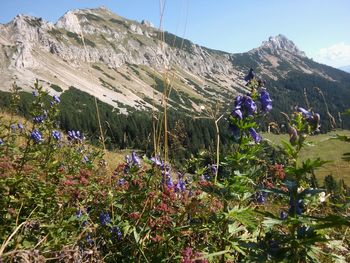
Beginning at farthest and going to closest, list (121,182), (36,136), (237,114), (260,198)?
(36,136) → (260,198) → (121,182) → (237,114)

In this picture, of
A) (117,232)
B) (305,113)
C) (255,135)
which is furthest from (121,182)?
(305,113)

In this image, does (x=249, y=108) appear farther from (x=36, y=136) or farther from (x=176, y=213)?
(x=36, y=136)

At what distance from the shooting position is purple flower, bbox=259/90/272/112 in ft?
12.1

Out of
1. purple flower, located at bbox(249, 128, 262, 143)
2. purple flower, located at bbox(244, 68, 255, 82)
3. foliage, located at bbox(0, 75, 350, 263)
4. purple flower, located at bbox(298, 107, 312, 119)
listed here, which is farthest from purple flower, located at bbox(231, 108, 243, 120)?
purple flower, located at bbox(298, 107, 312, 119)

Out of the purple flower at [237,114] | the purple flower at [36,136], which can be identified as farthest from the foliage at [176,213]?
the purple flower at [36,136]

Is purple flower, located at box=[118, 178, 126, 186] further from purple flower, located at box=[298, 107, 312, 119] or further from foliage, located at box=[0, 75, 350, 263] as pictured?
purple flower, located at box=[298, 107, 312, 119]

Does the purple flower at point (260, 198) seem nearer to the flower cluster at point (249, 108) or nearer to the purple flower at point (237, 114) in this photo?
the flower cluster at point (249, 108)

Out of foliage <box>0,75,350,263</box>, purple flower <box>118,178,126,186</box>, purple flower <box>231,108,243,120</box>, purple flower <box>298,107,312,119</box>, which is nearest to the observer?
foliage <box>0,75,350,263</box>

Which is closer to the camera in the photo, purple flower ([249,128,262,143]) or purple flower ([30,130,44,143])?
purple flower ([249,128,262,143])

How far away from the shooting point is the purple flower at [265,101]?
370 cm

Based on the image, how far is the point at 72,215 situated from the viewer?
3672 millimetres

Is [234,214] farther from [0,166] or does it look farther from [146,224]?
[0,166]

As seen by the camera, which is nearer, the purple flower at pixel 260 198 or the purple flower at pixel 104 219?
the purple flower at pixel 104 219

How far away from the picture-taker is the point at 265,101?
3744 millimetres
